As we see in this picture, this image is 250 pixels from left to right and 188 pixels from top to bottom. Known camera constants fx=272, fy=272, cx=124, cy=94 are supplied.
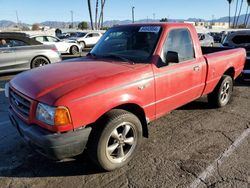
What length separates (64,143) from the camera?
2955mm

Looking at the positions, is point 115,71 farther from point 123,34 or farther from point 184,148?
point 184,148

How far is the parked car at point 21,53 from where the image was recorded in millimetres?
9367

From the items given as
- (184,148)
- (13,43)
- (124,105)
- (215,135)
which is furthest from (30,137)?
(13,43)

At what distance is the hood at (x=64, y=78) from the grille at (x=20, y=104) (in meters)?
0.10

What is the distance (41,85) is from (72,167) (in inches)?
46.5

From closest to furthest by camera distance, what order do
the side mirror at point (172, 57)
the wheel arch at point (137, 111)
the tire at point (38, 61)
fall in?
1. the wheel arch at point (137, 111)
2. the side mirror at point (172, 57)
3. the tire at point (38, 61)

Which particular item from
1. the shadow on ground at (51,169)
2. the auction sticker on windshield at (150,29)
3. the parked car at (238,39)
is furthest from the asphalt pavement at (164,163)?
the parked car at (238,39)

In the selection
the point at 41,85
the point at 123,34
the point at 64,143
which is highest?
the point at 123,34

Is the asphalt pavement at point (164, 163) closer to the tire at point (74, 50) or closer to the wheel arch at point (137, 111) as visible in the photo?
the wheel arch at point (137, 111)

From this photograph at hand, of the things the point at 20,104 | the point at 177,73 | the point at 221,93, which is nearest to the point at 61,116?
the point at 20,104

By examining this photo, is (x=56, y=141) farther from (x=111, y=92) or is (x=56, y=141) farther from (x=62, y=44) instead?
(x=62, y=44)

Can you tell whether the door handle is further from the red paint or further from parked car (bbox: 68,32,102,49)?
parked car (bbox: 68,32,102,49)

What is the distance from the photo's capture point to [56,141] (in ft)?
9.58

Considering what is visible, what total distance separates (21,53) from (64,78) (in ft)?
22.6
